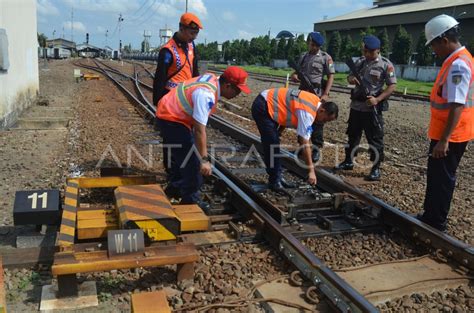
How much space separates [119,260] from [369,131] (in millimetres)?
4601

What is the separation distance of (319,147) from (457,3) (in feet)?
198

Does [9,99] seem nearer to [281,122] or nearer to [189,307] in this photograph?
[281,122]

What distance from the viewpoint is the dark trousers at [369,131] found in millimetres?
6566

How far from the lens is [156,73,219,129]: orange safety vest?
415 cm

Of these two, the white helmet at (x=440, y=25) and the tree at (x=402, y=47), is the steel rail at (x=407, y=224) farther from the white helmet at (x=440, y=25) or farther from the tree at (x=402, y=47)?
the tree at (x=402, y=47)

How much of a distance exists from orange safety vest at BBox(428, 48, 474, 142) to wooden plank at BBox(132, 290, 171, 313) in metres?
3.23

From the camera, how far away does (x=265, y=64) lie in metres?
77.2

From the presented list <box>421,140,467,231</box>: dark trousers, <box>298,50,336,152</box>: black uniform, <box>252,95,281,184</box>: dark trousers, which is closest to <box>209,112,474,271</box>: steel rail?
<box>421,140,467,231</box>: dark trousers

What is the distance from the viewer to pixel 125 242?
330cm

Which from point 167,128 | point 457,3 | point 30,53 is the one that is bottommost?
point 167,128

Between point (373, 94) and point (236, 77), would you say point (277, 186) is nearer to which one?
point (236, 77)

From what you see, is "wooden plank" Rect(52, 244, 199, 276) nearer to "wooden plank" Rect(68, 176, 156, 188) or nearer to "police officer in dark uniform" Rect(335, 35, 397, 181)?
"wooden plank" Rect(68, 176, 156, 188)

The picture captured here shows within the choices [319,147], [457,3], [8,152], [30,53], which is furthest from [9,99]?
[457,3]

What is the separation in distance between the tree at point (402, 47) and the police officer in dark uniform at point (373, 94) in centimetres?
4978
